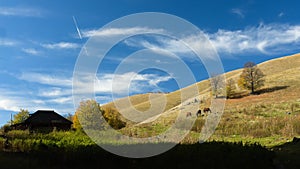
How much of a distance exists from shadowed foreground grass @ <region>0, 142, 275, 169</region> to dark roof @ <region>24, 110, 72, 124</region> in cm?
4243

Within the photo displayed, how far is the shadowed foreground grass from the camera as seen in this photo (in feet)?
34.3

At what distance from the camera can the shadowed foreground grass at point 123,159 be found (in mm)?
10453

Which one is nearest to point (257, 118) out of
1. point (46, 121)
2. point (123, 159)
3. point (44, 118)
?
point (123, 159)

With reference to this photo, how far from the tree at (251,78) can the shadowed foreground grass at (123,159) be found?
6982cm

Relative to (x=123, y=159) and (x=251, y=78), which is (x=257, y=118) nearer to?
(x=123, y=159)

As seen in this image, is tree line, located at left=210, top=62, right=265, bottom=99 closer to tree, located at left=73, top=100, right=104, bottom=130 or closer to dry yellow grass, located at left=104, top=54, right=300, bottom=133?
dry yellow grass, located at left=104, top=54, right=300, bottom=133

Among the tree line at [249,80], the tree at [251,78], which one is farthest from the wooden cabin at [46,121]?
the tree at [251,78]

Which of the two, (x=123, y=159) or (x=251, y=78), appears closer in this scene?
(x=123, y=159)

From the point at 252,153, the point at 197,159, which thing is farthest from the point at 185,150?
the point at 252,153

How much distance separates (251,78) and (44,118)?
4915cm

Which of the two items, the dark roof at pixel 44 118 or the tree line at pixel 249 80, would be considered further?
the tree line at pixel 249 80

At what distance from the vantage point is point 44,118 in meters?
53.3

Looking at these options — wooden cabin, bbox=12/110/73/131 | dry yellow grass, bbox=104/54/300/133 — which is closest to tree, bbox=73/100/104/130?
dry yellow grass, bbox=104/54/300/133

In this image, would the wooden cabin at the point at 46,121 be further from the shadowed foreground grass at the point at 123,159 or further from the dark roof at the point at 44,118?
the shadowed foreground grass at the point at 123,159
